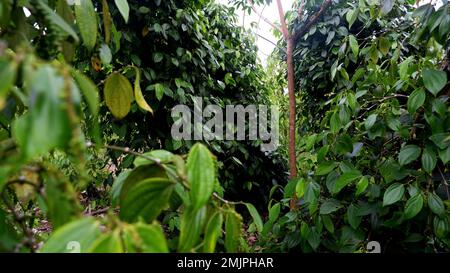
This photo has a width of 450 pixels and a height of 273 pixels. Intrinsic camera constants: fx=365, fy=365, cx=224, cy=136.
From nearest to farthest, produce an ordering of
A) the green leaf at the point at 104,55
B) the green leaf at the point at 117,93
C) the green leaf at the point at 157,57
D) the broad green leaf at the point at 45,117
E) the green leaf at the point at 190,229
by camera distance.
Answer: the broad green leaf at the point at 45,117, the green leaf at the point at 190,229, the green leaf at the point at 117,93, the green leaf at the point at 104,55, the green leaf at the point at 157,57

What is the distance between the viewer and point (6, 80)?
0.17 metres

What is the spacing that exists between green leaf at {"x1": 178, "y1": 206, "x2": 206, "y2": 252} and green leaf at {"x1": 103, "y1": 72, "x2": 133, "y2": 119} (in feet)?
0.69

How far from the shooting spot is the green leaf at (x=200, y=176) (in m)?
0.26

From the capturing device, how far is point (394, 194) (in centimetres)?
76

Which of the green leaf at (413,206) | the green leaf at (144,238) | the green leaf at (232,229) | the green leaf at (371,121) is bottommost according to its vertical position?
the green leaf at (413,206)

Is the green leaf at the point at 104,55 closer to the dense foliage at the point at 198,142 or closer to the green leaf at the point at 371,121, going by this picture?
the dense foliage at the point at 198,142

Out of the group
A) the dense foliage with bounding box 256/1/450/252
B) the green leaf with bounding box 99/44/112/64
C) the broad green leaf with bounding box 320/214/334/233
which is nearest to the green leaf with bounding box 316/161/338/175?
Result: the dense foliage with bounding box 256/1/450/252

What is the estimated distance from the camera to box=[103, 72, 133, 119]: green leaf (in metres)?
0.43

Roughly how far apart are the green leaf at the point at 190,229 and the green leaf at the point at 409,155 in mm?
A: 625

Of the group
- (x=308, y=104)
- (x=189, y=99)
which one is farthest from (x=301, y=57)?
(x=189, y=99)

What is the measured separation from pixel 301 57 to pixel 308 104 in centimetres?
35

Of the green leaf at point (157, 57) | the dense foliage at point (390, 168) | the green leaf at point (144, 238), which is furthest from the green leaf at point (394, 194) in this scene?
the green leaf at point (157, 57)

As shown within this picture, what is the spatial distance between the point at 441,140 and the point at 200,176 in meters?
0.64

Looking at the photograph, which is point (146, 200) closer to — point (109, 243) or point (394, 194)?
point (109, 243)
